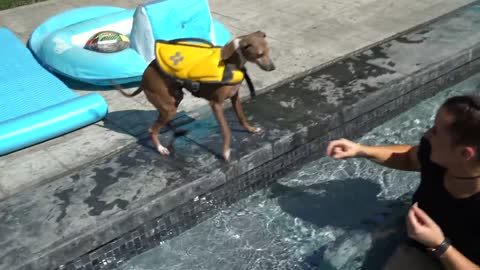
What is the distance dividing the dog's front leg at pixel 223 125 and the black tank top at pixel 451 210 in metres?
1.71

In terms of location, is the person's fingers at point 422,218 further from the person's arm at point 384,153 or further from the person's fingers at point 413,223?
the person's arm at point 384,153

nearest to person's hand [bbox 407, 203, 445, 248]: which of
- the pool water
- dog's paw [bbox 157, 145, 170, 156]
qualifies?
the pool water

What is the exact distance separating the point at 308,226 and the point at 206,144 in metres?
1.08

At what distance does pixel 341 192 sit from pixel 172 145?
4.87ft

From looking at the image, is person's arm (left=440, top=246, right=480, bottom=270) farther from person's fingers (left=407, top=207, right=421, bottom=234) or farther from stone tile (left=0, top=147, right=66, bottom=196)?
stone tile (left=0, top=147, right=66, bottom=196)

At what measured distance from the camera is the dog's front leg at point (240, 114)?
15.0 feet

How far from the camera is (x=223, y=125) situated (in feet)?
14.3

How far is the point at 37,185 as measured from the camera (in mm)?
4508

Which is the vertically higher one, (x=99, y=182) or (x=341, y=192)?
(x=99, y=182)

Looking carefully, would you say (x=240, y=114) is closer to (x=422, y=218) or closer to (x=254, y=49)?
(x=254, y=49)

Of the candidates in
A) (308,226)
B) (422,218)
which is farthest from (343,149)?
(308,226)

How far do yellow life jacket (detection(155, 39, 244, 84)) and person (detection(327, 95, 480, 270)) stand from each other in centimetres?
123

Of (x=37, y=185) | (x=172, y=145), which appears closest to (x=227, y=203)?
(x=172, y=145)

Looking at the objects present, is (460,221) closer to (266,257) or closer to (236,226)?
(266,257)
